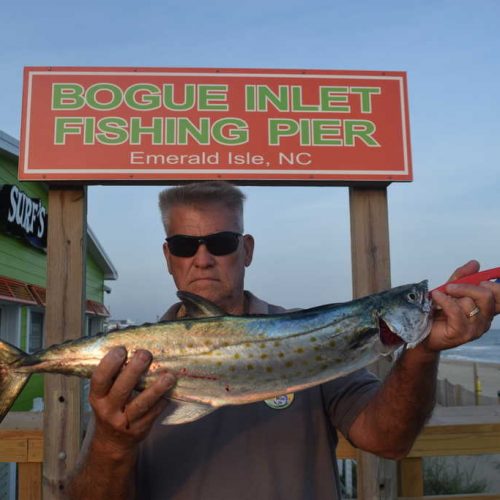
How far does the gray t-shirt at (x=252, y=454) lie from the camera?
2.54 meters

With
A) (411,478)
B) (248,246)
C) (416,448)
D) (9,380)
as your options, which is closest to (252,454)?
(9,380)

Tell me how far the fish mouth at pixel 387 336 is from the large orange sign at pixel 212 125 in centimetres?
199

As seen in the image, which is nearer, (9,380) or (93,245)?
(9,380)

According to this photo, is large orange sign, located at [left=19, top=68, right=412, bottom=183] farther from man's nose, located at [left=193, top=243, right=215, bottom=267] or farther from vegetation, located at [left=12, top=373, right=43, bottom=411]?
vegetation, located at [left=12, top=373, right=43, bottom=411]

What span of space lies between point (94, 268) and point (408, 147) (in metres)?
19.1

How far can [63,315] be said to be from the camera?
392 cm

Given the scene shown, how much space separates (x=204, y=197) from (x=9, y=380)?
151cm

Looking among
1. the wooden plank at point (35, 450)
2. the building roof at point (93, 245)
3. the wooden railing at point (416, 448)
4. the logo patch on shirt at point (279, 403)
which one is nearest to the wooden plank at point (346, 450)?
the wooden railing at point (416, 448)

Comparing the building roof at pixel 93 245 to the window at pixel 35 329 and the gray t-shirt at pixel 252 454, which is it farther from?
the gray t-shirt at pixel 252 454

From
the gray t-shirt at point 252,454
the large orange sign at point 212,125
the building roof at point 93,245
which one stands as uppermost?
the building roof at point 93,245

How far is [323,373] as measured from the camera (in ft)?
7.25

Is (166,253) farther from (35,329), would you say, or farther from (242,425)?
(35,329)

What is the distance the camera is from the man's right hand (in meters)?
2.17

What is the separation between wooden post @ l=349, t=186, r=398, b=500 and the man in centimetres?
113
